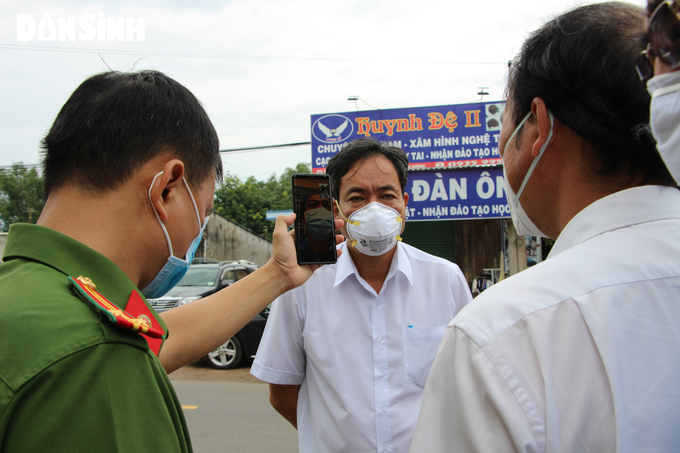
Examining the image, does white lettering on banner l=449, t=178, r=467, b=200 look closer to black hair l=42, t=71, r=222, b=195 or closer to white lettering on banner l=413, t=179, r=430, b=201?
white lettering on banner l=413, t=179, r=430, b=201

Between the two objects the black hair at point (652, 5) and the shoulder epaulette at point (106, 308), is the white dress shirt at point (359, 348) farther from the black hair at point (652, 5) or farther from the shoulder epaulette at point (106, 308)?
the black hair at point (652, 5)

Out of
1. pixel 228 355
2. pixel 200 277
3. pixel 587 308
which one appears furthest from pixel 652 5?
pixel 200 277

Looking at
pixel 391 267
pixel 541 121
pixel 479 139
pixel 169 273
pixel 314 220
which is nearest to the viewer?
pixel 541 121

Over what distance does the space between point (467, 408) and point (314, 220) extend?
128 centimetres

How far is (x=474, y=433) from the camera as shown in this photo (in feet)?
2.80


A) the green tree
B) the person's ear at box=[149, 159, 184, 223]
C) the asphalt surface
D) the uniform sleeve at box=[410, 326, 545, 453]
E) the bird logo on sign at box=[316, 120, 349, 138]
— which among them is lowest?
→ the asphalt surface

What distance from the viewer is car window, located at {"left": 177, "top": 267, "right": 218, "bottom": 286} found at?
344 inches

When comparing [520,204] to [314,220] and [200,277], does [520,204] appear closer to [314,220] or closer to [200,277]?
[314,220]

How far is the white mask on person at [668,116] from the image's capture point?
752mm

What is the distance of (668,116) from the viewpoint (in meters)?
0.76

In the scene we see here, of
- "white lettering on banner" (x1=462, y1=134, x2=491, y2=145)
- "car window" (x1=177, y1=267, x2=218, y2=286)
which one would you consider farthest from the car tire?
"white lettering on banner" (x1=462, y1=134, x2=491, y2=145)

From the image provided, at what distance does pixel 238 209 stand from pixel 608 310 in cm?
3642

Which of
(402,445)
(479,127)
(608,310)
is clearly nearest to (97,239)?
(608,310)

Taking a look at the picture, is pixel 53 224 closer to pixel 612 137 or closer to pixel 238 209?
pixel 612 137
